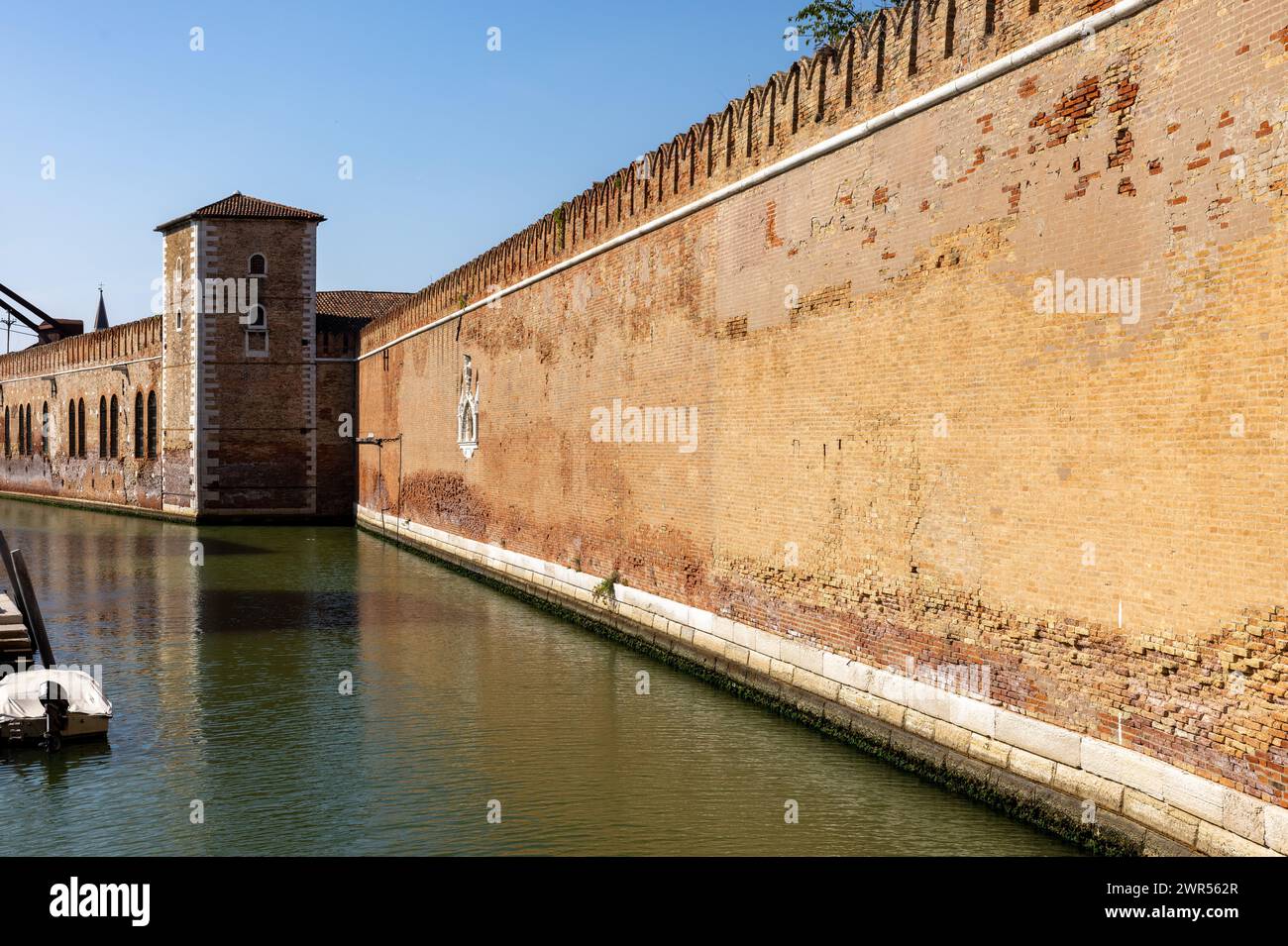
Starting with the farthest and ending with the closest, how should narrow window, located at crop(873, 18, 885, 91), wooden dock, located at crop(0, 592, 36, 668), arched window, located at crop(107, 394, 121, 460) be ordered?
arched window, located at crop(107, 394, 121, 460) → wooden dock, located at crop(0, 592, 36, 668) → narrow window, located at crop(873, 18, 885, 91)

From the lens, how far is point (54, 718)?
7672 millimetres

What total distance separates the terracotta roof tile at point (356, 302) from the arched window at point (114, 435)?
628 cm

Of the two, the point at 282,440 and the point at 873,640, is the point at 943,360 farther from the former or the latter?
the point at 282,440

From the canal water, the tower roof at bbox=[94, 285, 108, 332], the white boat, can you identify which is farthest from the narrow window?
the tower roof at bbox=[94, 285, 108, 332]

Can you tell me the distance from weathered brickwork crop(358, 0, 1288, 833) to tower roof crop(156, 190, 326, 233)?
1767cm

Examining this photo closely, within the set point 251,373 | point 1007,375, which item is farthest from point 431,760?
point 251,373

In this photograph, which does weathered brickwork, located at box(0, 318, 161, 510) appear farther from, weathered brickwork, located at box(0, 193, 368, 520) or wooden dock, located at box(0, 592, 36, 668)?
wooden dock, located at box(0, 592, 36, 668)

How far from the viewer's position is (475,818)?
6.47 m

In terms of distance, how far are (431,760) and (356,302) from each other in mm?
28778

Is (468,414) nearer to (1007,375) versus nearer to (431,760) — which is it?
(431,760)

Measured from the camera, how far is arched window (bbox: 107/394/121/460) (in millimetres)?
33494

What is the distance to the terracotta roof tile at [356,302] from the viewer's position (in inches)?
1335

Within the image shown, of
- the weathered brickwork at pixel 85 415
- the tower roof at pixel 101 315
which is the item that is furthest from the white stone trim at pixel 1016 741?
the tower roof at pixel 101 315

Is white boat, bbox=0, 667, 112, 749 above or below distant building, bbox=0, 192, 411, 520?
below
